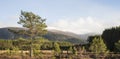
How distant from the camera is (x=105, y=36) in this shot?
8594cm

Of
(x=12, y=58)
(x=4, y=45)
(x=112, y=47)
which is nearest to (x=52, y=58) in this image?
(x=12, y=58)

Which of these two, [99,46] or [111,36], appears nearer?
[99,46]

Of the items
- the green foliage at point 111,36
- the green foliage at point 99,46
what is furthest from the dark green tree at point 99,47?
the green foliage at point 111,36

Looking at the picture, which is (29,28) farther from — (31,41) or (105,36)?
(105,36)

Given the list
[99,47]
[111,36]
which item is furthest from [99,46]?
[111,36]

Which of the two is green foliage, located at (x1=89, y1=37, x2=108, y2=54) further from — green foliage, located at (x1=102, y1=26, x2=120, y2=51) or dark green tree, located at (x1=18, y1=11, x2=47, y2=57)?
green foliage, located at (x1=102, y1=26, x2=120, y2=51)

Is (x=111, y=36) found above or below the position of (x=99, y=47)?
above

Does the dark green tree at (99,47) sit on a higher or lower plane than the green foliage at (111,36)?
lower

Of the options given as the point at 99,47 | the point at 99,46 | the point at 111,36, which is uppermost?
the point at 111,36

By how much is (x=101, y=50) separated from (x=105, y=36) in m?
27.6

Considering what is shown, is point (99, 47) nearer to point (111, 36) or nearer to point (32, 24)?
point (32, 24)

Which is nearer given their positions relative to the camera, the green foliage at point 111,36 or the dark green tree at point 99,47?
the dark green tree at point 99,47

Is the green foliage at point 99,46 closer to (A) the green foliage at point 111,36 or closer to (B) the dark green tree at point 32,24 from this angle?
(B) the dark green tree at point 32,24

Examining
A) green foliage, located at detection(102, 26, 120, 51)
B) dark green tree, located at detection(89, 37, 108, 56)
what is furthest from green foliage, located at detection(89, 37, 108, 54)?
green foliage, located at detection(102, 26, 120, 51)
